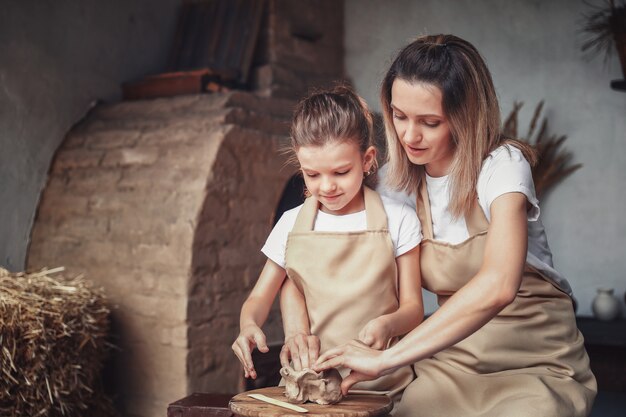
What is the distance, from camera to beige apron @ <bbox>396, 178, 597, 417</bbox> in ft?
6.59

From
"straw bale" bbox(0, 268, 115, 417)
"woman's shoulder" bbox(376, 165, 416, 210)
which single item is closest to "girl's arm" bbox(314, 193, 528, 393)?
"woman's shoulder" bbox(376, 165, 416, 210)

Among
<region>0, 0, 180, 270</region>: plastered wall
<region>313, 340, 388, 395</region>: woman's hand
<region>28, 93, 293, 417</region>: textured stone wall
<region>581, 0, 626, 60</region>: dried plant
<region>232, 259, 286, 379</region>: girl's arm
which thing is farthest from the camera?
<region>581, 0, 626, 60</region>: dried plant

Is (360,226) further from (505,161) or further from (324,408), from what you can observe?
(324,408)

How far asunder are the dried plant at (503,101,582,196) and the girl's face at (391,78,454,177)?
2.71 meters

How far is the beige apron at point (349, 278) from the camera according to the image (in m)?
2.10

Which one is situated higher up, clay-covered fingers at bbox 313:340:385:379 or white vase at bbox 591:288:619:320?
clay-covered fingers at bbox 313:340:385:379

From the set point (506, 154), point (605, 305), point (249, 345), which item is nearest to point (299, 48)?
point (605, 305)

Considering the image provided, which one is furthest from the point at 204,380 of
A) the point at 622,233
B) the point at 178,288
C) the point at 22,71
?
the point at 622,233

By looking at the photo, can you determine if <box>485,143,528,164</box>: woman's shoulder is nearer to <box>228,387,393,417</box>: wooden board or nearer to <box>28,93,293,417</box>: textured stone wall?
<box>228,387,393,417</box>: wooden board

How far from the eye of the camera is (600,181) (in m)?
4.64

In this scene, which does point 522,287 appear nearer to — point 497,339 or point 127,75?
point 497,339

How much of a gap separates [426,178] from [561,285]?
0.52 metres

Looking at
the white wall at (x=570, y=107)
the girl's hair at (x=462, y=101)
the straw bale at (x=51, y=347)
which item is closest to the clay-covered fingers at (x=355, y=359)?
the girl's hair at (x=462, y=101)

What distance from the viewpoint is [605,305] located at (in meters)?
4.36
